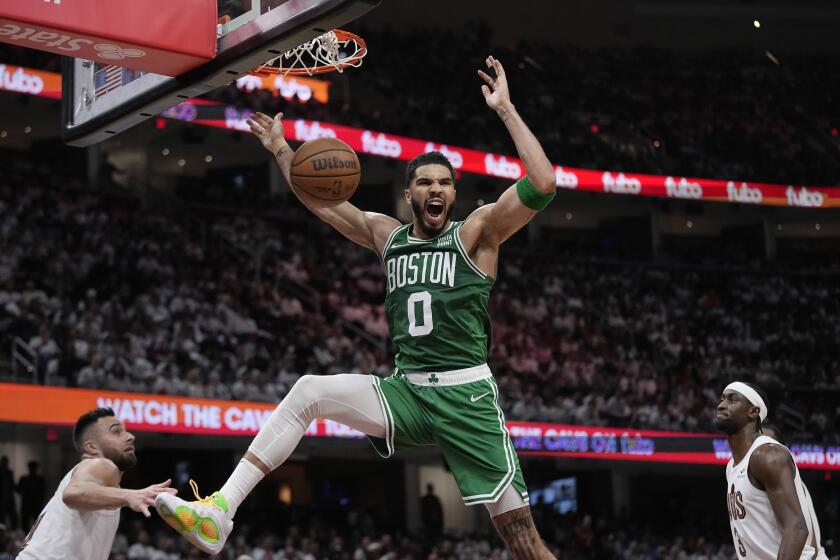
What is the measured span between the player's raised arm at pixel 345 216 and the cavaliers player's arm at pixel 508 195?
1.53ft

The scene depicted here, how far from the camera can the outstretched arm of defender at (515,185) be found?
5.24 metres

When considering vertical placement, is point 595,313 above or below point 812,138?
below

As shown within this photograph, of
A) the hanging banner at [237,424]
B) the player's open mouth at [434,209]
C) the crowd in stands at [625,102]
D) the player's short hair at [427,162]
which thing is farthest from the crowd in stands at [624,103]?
the player's open mouth at [434,209]

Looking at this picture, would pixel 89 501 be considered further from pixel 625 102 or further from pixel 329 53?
pixel 625 102

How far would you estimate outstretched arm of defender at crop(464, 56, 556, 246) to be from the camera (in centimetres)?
524

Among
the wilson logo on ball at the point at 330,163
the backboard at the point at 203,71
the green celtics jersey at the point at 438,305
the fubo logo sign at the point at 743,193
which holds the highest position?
the fubo logo sign at the point at 743,193

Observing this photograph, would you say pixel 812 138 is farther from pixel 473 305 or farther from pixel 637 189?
pixel 473 305

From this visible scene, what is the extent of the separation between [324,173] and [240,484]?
5.15 ft

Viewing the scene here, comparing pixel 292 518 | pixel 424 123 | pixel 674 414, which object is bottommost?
pixel 292 518

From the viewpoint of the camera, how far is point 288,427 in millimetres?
5156

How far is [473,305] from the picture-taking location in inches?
215


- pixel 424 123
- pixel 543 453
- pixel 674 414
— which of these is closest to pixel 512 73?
pixel 424 123

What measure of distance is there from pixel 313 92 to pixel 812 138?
14222 mm

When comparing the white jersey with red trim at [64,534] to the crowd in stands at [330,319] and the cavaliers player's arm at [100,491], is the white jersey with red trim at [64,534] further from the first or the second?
the crowd in stands at [330,319]
